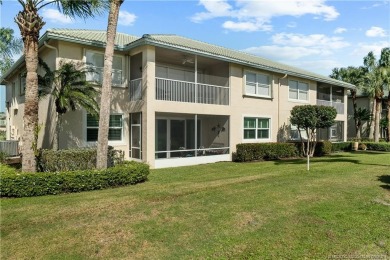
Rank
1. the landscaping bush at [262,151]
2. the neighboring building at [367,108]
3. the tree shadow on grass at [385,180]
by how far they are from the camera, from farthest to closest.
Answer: the neighboring building at [367,108], the landscaping bush at [262,151], the tree shadow on grass at [385,180]

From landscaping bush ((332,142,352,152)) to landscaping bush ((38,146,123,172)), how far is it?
2104cm

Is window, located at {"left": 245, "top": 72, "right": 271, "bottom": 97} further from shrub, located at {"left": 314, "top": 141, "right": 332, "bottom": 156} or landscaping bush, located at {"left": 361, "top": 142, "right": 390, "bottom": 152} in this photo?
landscaping bush, located at {"left": 361, "top": 142, "right": 390, "bottom": 152}

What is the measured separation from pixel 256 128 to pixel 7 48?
86.6ft

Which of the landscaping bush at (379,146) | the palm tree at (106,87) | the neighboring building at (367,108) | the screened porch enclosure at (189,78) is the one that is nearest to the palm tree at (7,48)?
the screened porch enclosure at (189,78)

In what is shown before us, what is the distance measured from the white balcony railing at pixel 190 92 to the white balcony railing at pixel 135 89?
0.93m

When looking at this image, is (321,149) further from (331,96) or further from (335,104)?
(331,96)

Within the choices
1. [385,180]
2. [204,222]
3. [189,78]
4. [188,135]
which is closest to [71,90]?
[204,222]

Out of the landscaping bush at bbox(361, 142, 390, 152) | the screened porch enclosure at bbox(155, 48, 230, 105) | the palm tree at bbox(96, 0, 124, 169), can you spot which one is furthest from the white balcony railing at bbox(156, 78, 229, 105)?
the landscaping bush at bbox(361, 142, 390, 152)

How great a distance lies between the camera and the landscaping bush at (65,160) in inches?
441

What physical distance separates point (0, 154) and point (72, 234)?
10829 mm

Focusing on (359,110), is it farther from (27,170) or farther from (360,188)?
(27,170)

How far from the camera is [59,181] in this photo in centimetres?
920

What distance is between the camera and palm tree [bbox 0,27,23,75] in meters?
29.1

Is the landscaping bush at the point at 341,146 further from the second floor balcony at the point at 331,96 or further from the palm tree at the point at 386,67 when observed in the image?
the palm tree at the point at 386,67
